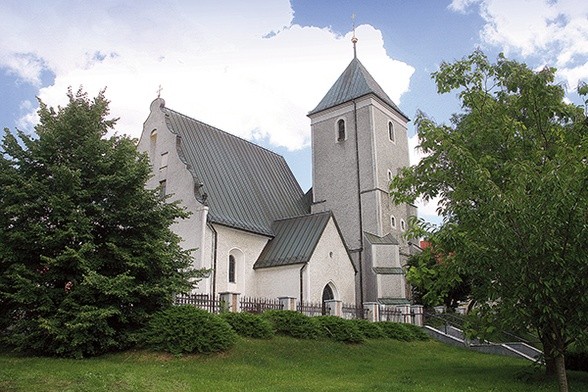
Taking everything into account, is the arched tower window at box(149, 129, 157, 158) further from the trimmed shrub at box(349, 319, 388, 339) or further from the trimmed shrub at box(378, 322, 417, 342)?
the trimmed shrub at box(378, 322, 417, 342)

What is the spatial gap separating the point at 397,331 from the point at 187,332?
31.2 feet

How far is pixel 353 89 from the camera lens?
1280 inches

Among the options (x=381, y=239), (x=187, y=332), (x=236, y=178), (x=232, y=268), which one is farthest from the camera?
(x=381, y=239)

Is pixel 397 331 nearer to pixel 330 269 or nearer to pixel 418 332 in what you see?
pixel 418 332

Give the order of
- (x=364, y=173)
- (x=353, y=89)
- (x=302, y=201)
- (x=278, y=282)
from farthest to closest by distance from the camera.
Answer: (x=353, y=89) → (x=302, y=201) → (x=364, y=173) → (x=278, y=282)

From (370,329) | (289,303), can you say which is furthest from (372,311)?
(289,303)

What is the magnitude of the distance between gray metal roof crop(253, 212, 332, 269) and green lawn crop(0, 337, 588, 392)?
7.35 m

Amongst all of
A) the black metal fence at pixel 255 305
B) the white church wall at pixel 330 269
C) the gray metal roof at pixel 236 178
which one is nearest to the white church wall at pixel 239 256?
the gray metal roof at pixel 236 178

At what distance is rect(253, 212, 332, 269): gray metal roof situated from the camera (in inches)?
945

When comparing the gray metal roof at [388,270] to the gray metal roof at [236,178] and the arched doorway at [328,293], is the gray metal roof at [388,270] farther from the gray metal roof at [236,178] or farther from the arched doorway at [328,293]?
the gray metal roof at [236,178]

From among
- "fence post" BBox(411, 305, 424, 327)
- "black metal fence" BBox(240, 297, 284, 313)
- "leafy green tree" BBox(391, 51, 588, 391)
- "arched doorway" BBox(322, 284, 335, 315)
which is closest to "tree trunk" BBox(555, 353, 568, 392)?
"leafy green tree" BBox(391, 51, 588, 391)

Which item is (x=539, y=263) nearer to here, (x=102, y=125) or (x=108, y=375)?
(x=108, y=375)

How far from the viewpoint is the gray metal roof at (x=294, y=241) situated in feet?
78.8

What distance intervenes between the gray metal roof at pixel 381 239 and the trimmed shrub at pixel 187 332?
14.9 m
